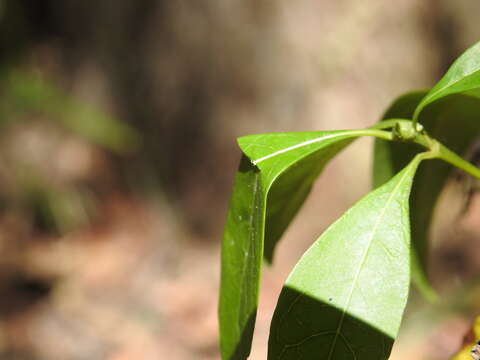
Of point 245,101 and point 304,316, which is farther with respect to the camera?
point 245,101

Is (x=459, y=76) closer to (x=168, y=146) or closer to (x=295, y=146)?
(x=295, y=146)

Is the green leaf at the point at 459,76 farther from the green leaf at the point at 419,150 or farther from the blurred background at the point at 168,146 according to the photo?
the blurred background at the point at 168,146

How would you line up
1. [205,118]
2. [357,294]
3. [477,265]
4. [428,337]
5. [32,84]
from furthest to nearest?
[32,84]
[205,118]
[477,265]
[428,337]
[357,294]

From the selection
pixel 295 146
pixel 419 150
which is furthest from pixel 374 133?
pixel 419 150

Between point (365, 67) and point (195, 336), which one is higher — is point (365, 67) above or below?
above

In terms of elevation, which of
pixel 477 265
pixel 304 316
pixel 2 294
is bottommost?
pixel 2 294

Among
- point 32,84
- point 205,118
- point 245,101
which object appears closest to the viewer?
point 245,101

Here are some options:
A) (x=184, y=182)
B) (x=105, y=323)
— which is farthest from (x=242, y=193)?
(x=184, y=182)

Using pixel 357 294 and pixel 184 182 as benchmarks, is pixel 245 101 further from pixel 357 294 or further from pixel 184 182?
pixel 357 294

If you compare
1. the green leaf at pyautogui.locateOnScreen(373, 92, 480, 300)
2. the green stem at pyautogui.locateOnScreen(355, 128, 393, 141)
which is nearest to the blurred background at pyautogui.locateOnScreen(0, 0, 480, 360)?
the green leaf at pyautogui.locateOnScreen(373, 92, 480, 300)
